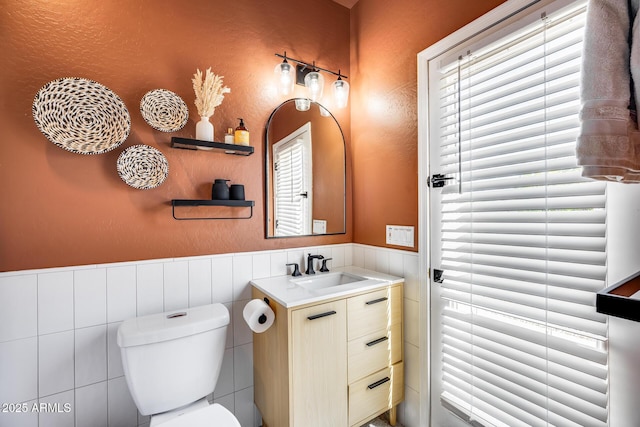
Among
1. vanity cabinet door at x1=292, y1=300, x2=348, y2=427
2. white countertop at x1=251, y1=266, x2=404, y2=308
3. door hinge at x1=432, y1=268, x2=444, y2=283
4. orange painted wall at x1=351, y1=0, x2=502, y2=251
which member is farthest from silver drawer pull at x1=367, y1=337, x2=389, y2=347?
orange painted wall at x1=351, y1=0, x2=502, y2=251

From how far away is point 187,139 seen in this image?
1.47 metres

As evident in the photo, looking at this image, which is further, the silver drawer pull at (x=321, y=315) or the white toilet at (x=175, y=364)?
the silver drawer pull at (x=321, y=315)

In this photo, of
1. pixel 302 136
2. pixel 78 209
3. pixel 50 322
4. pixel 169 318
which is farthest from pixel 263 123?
pixel 50 322

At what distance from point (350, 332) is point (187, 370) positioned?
788 millimetres

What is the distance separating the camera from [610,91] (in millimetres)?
Answer: 620

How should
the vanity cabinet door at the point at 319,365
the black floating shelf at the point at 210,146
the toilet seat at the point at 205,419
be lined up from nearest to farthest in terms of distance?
the toilet seat at the point at 205,419, the vanity cabinet door at the point at 319,365, the black floating shelf at the point at 210,146

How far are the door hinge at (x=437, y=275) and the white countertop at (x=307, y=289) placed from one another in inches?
8.9

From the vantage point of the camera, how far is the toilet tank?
1204mm

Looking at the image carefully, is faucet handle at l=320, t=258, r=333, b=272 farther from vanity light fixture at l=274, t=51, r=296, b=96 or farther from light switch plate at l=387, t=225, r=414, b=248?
vanity light fixture at l=274, t=51, r=296, b=96

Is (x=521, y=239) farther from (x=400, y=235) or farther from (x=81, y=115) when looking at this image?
(x=81, y=115)

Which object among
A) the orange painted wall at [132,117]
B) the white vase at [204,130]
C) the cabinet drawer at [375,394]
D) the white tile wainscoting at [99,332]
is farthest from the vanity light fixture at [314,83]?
the cabinet drawer at [375,394]

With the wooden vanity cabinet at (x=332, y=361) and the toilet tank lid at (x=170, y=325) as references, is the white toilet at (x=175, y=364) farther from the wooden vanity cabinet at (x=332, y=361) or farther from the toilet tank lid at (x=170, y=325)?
the wooden vanity cabinet at (x=332, y=361)

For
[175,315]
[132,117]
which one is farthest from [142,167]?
[175,315]

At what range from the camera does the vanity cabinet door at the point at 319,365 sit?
1364mm
